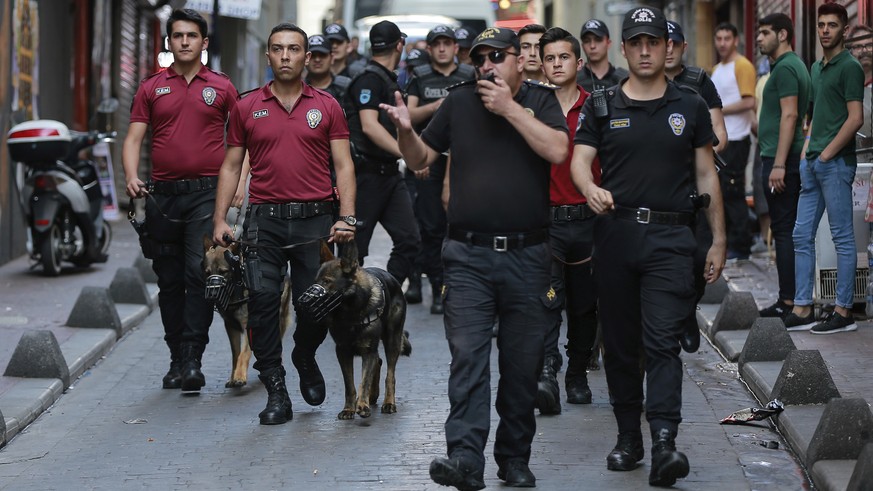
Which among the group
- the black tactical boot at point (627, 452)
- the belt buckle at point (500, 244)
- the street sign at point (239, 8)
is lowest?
the black tactical boot at point (627, 452)

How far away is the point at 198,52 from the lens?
877 centimetres

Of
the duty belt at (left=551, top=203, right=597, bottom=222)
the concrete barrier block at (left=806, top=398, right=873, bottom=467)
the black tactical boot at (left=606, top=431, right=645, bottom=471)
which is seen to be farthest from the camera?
the duty belt at (left=551, top=203, right=597, bottom=222)

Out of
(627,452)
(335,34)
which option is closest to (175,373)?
(627,452)

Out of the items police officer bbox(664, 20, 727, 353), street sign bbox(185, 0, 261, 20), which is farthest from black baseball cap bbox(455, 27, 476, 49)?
street sign bbox(185, 0, 261, 20)

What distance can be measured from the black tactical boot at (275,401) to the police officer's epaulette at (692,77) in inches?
115

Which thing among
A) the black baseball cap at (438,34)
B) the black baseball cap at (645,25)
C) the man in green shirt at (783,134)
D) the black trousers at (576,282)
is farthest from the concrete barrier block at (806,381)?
the black baseball cap at (438,34)

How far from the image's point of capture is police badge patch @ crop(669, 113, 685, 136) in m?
6.50

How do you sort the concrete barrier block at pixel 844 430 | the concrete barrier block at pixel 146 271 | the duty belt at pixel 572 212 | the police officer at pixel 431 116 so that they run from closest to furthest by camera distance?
the concrete barrier block at pixel 844 430
the duty belt at pixel 572 212
the police officer at pixel 431 116
the concrete barrier block at pixel 146 271

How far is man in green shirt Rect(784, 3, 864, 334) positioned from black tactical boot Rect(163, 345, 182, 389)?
4.42 m

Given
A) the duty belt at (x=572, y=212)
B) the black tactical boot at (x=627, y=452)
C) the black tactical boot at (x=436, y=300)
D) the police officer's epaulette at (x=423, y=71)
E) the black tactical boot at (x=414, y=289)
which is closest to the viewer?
the black tactical boot at (x=627, y=452)

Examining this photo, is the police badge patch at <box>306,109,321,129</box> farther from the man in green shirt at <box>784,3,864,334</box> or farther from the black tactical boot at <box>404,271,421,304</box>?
the black tactical boot at <box>404,271,421,304</box>

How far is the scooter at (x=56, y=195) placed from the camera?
14102 millimetres

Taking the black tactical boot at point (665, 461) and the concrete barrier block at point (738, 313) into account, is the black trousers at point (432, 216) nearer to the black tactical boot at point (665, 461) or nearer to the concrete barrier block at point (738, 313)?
the concrete barrier block at point (738, 313)

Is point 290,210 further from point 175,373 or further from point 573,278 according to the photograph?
point 175,373
